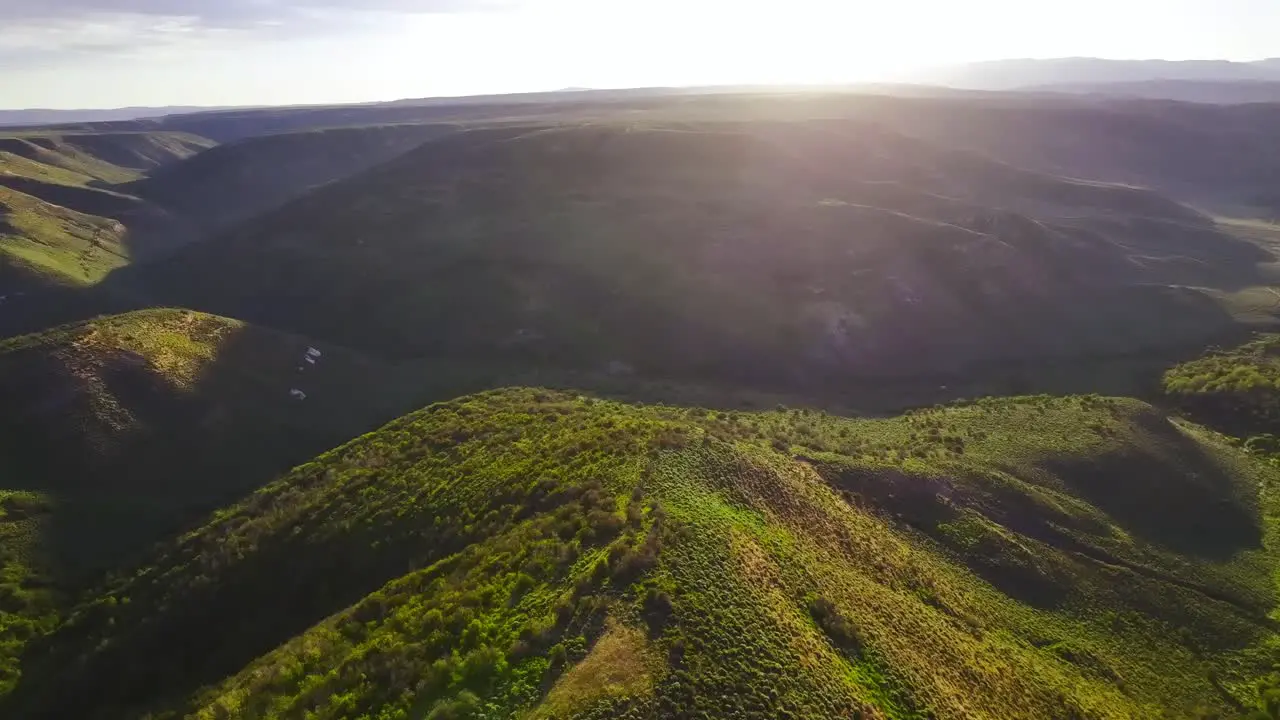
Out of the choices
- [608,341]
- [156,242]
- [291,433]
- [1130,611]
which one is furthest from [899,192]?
[156,242]

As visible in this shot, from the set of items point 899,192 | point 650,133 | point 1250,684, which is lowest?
point 1250,684

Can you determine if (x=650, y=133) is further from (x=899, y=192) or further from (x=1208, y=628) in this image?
(x=1208, y=628)

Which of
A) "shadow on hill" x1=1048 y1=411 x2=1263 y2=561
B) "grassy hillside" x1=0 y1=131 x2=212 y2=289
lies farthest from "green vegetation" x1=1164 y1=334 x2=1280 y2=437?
"grassy hillside" x1=0 y1=131 x2=212 y2=289

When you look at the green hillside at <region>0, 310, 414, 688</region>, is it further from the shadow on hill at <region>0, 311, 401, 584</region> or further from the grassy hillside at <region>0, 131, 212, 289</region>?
the grassy hillside at <region>0, 131, 212, 289</region>

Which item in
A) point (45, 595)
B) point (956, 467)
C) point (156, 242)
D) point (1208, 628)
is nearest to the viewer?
point (1208, 628)

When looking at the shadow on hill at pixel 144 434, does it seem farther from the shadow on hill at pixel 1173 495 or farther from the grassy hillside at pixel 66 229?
the shadow on hill at pixel 1173 495

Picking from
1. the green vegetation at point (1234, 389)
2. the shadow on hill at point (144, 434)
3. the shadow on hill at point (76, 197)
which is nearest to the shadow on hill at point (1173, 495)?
the green vegetation at point (1234, 389)

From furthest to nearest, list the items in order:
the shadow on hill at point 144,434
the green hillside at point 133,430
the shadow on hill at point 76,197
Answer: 1. the shadow on hill at point 76,197
2. the shadow on hill at point 144,434
3. the green hillside at point 133,430
